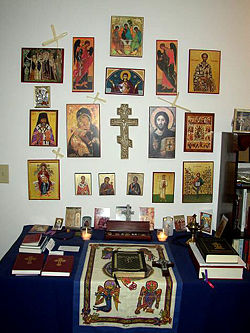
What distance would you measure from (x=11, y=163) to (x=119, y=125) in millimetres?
993

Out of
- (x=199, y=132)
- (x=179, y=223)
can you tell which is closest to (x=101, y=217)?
(x=179, y=223)

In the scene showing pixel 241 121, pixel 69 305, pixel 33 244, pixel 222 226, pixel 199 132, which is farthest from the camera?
pixel 199 132

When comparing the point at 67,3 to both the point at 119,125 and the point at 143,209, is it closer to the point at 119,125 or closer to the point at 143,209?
the point at 119,125

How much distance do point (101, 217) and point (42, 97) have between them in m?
1.15

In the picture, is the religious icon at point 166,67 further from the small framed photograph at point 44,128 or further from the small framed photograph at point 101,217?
the small framed photograph at point 101,217

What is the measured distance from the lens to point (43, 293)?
1.70 m

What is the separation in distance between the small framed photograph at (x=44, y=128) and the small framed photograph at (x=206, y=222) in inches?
56.5

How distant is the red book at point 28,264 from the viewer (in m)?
1.72

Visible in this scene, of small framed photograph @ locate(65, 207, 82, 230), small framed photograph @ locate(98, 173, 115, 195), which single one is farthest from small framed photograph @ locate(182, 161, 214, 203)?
small framed photograph @ locate(65, 207, 82, 230)

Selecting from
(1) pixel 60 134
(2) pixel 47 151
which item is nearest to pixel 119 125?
(1) pixel 60 134

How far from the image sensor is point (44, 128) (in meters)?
2.32

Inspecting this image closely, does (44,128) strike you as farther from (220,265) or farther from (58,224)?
(220,265)

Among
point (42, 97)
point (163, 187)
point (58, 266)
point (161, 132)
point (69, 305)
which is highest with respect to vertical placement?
point (42, 97)

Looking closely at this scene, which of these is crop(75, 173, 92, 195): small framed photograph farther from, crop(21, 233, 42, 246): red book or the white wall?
crop(21, 233, 42, 246): red book
